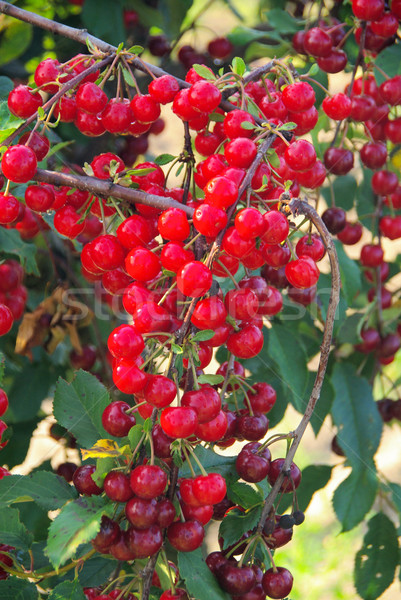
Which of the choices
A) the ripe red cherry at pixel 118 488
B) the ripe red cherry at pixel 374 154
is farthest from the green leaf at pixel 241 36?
the ripe red cherry at pixel 118 488

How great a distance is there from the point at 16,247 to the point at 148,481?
70 centimetres

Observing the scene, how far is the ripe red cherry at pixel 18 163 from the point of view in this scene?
71 centimetres

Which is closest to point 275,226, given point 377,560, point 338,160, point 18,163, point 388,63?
point 18,163

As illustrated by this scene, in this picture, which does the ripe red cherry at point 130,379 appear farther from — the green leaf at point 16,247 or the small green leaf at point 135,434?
the green leaf at point 16,247

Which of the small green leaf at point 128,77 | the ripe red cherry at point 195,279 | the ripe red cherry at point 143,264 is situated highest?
the small green leaf at point 128,77

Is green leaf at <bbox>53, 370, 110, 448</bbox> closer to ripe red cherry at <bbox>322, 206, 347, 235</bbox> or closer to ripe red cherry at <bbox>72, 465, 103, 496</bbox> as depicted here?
ripe red cherry at <bbox>72, 465, 103, 496</bbox>

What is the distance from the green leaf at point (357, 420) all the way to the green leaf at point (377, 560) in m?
0.13

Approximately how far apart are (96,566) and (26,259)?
0.60 m

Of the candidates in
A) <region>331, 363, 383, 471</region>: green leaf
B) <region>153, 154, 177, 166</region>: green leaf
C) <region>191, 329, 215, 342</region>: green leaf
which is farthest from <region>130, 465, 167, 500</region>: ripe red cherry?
<region>331, 363, 383, 471</region>: green leaf

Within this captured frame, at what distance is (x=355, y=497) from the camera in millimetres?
1259

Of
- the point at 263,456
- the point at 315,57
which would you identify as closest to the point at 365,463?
the point at 263,456

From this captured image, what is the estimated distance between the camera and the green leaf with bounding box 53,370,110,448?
2.74ft

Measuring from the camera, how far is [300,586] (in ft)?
7.77

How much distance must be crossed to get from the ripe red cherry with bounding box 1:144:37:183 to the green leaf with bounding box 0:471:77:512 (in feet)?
1.13
